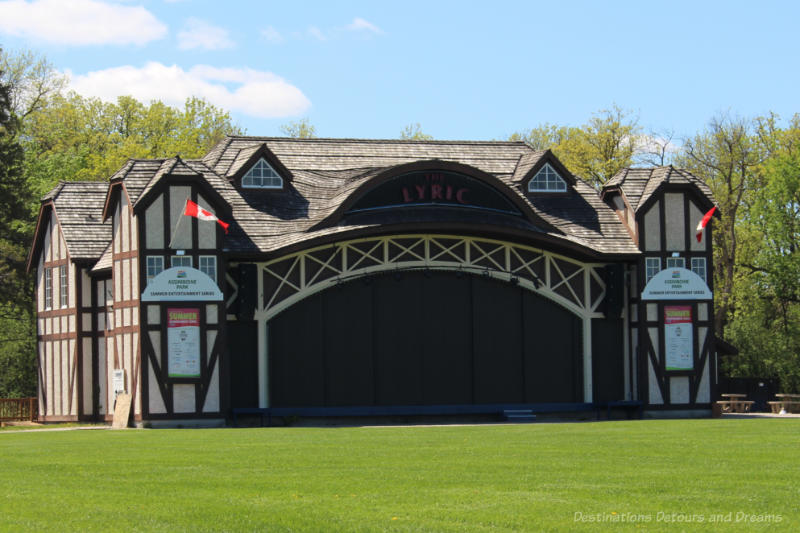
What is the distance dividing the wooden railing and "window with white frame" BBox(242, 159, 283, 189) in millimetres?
11239

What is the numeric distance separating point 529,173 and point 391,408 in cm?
920

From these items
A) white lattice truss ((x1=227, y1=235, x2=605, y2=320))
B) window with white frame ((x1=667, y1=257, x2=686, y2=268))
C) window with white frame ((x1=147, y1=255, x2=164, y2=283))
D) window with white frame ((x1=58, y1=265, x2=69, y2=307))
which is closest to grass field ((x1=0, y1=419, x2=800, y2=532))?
window with white frame ((x1=147, y1=255, x2=164, y2=283))

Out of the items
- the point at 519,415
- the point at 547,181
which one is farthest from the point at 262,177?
the point at 519,415

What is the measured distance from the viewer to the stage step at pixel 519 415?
3644cm

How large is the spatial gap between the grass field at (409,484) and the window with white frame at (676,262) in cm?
1357

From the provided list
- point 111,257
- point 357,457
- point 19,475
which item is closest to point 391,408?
point 111,257

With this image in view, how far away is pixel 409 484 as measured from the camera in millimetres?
15422

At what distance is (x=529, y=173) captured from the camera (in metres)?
39.3

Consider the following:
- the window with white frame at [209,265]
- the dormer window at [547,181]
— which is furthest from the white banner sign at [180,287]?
the dormer window at [547,181]

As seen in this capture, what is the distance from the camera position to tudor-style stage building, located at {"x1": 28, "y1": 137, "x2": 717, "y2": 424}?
110 feet

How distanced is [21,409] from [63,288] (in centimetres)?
507

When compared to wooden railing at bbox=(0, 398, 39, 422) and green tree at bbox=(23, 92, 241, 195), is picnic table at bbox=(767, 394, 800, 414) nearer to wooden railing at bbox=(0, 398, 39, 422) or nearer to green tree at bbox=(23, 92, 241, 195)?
wooden railing at bbox=(0, 398, 39, 422)

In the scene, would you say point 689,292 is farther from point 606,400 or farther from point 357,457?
Result: point 357,457

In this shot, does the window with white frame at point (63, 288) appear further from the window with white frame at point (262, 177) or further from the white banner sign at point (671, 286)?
the white banner sign at point (671, 286)
